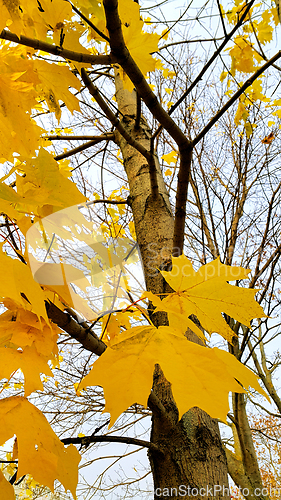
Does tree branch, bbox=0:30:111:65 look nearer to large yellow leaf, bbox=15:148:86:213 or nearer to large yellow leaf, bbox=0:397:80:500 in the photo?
large yellow leaf, bbox=15:148:86:213

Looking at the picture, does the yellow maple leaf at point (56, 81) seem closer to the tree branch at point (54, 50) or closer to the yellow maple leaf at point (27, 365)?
the tree branch at point (54, 50)

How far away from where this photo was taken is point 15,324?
524 mm

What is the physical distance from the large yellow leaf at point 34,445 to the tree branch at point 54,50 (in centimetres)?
63

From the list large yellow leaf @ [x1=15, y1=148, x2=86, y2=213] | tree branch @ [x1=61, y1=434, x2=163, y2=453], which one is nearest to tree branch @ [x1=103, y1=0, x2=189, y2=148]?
large yellow leaf @ [x1=15, y1=148, x2=86, y2=213]

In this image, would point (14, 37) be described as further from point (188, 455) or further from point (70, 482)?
point (188, 455)

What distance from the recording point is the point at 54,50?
52 cm

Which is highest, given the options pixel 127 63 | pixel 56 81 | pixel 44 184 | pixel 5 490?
pixel 56 81

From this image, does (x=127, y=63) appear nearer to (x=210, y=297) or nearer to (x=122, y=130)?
(x=122, y=130)

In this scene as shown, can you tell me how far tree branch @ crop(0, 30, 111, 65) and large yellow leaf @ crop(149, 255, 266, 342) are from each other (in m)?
0.42

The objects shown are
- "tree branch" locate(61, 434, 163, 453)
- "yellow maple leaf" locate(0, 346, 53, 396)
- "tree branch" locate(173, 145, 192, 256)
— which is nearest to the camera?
"yellow maple leaf" locate(0, 346, 53, 396)

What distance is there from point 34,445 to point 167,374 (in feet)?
0.83

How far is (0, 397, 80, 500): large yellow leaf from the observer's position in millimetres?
437

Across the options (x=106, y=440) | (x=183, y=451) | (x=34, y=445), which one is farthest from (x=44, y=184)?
(x=183, y=451)

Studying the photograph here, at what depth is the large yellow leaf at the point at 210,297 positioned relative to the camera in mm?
549
